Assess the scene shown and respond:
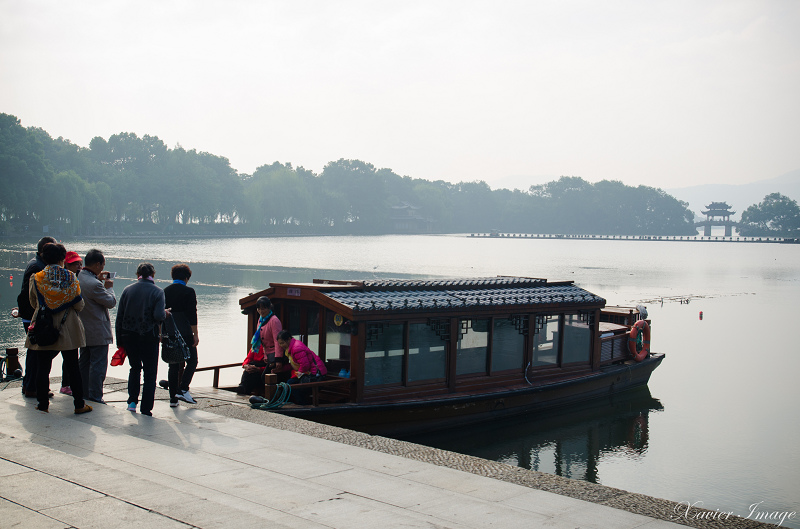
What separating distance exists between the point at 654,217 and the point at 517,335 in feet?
651

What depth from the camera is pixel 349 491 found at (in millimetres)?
5980

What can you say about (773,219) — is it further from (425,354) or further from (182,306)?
(182,306)

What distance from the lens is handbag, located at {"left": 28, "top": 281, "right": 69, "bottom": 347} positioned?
751cm

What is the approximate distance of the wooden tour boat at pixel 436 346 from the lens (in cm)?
1084

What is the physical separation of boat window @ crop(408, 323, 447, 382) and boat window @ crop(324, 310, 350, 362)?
104 centimetres

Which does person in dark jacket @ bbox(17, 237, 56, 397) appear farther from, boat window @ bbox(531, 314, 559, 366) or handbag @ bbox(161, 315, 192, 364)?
boat window @ bbox(531, 314, 559, 366)

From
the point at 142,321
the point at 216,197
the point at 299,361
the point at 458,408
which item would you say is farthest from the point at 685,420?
the point at 216,197

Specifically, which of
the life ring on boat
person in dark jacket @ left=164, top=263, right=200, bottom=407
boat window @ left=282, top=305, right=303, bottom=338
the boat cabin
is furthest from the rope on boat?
the life ring on boat

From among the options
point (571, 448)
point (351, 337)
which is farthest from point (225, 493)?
point (571, 448)

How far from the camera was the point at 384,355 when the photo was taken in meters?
11.2

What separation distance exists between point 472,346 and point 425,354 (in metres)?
1.10

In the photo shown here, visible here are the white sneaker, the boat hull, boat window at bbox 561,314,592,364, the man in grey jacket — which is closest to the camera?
the man in grey jacket

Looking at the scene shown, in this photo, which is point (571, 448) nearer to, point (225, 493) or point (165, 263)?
point (225, 493)

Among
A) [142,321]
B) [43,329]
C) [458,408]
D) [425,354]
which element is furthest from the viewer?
[458,408]
